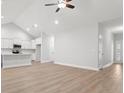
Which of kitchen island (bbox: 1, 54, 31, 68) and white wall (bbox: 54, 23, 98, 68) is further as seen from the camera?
kitchen island (bbox: 1, 54, 31, 68)

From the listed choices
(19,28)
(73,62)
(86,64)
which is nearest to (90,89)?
(86,64)

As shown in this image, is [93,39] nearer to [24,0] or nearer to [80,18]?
[80,18]

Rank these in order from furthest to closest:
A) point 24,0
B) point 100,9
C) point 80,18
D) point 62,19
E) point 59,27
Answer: point 59,27 < point 62,19 < point 80,18 < point 24,0 < point 100,9

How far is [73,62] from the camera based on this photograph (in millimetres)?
7051

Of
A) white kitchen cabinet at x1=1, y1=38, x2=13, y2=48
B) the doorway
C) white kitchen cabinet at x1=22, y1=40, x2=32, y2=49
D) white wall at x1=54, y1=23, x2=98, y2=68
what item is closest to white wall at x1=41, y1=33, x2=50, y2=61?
white wall at x1=54, y1=23, x2=98, y2=68

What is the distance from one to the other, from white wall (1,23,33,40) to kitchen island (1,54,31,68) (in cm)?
344

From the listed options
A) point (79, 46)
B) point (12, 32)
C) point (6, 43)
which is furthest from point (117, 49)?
point (6, 43)

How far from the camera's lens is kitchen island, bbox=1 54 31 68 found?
6390 mm

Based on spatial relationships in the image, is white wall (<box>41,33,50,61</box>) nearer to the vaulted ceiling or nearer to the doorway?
the vaulted ceiling

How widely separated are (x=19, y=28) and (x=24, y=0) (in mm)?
5541

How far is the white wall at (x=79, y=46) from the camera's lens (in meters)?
6.00

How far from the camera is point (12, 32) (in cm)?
988

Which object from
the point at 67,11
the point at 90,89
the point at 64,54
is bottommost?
the point at 90,89

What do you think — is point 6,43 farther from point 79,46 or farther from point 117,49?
point 117,49
